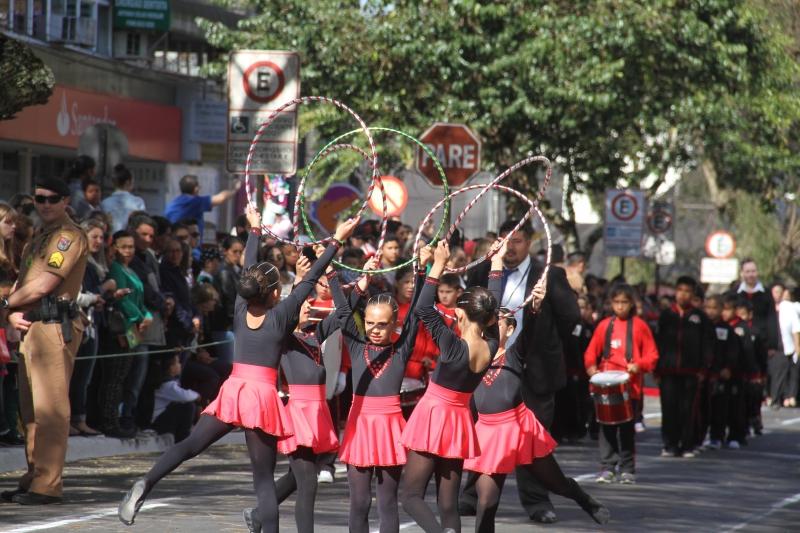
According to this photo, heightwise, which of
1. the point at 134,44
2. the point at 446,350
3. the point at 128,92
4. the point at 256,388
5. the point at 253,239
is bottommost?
the point at 256,388

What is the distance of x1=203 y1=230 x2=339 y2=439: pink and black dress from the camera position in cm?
987

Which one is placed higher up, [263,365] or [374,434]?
[263,365]

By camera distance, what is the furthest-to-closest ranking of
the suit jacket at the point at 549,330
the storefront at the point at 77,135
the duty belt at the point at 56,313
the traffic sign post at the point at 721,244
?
the traffic sign post at the point at 721,244
the storefront at the point at 77,135
the suit jacket at the point at 549,330
the duty belt at the point at 56,313

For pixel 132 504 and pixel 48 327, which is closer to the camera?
pixel 132 504

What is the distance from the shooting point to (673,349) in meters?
18.7

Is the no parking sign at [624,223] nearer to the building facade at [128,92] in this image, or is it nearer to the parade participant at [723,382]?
the building facade at [128,92]

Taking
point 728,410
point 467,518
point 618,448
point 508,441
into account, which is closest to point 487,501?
point 508,441

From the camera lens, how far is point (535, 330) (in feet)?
41.3

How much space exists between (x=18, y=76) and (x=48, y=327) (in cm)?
372

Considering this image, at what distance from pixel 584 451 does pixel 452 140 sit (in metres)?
3.90

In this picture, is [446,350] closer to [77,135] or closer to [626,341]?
[626,341]

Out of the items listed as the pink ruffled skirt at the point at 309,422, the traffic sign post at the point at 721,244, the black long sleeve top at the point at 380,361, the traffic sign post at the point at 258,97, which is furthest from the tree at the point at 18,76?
the traffic sign post at the point at 721,244

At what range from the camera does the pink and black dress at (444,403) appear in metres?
9.54

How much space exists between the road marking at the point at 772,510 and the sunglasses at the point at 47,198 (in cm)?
510
